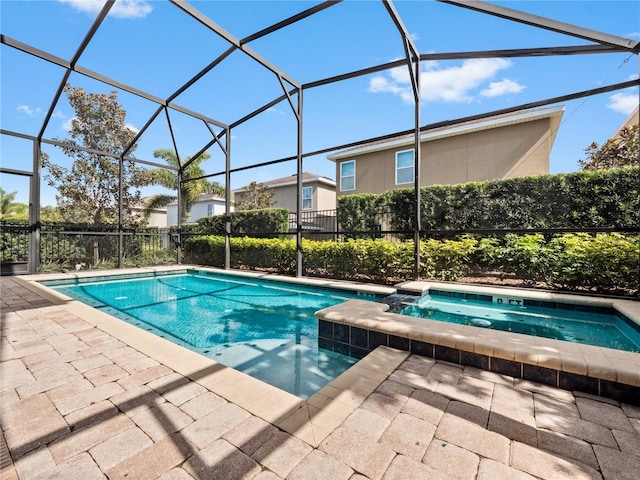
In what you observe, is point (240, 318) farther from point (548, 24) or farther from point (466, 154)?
point (466, 154)

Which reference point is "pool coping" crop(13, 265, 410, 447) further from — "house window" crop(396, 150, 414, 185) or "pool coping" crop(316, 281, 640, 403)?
"house window" crop(396, 150, 414, 185)

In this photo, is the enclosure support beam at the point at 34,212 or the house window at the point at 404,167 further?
→ the house window at the point at 404,167

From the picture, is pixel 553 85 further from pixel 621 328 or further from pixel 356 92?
pixel 621 328

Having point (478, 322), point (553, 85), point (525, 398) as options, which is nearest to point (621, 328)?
point (478, 322)

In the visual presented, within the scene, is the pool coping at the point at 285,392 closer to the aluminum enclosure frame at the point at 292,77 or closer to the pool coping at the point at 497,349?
the pool coping at the point at 497,349

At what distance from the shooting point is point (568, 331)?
4.21m

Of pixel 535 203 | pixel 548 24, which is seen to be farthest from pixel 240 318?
pixel 535 203

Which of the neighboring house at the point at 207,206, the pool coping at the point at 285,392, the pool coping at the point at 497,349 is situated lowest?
the pool coping at the point at 285,392

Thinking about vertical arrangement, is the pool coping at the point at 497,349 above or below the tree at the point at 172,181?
below

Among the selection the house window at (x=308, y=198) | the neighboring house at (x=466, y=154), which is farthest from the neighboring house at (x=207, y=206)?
the neighboring house at (x=466, y=154)

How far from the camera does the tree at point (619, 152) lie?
9.80 meters

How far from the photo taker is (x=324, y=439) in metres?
1.63

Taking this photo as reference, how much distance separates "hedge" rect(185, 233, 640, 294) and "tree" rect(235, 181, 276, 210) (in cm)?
830

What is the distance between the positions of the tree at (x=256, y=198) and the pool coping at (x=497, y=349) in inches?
572
